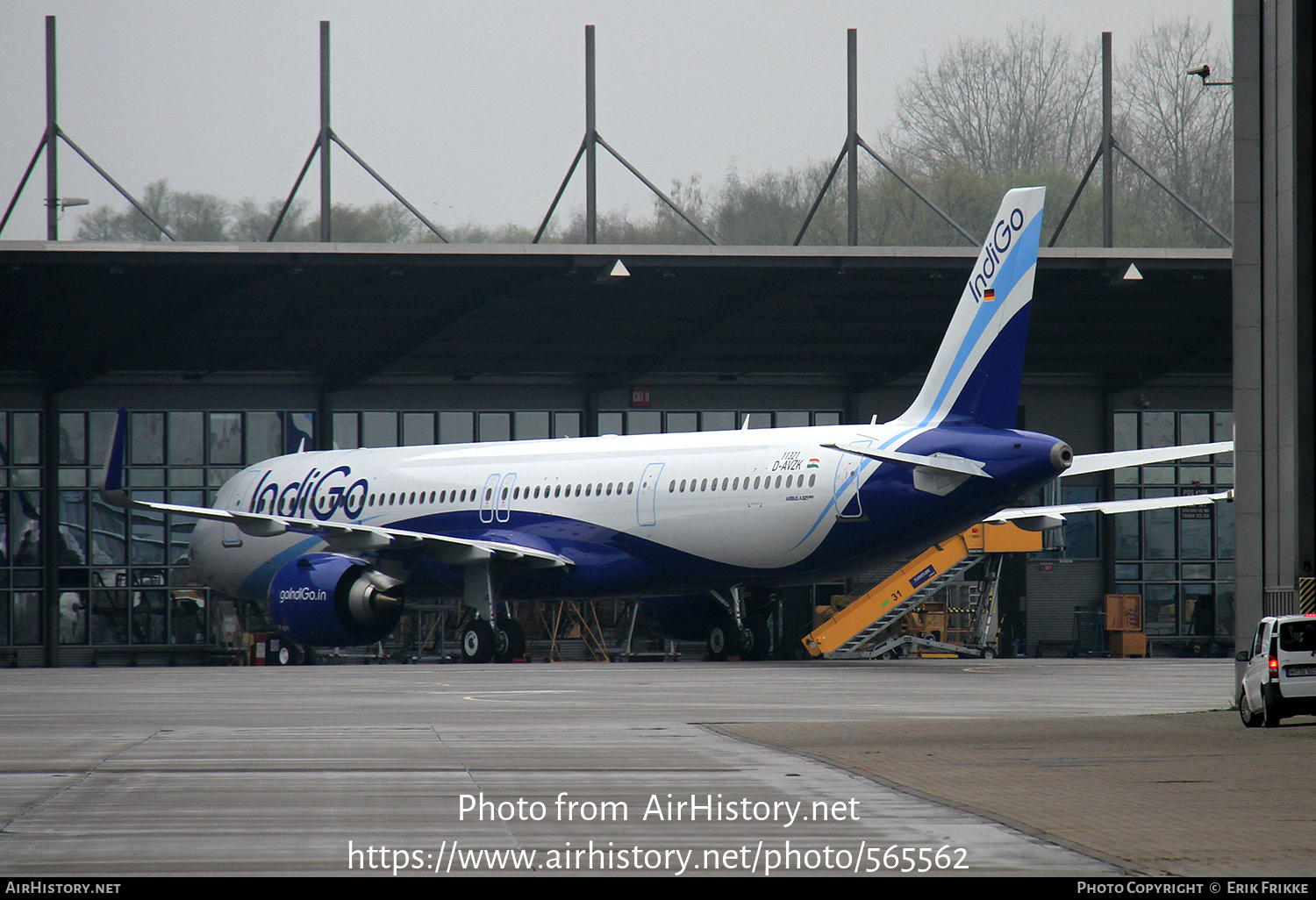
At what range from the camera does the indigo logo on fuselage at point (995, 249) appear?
26.1 meters

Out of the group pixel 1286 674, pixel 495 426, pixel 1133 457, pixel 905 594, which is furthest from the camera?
pixel 495 426

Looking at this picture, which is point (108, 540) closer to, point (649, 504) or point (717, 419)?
point (717, 419)

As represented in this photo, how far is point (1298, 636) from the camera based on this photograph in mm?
15281

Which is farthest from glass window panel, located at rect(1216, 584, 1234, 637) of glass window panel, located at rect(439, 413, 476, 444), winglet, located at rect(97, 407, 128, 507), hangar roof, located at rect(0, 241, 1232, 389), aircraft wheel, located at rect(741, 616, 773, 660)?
winglet, located at rect(97, 407, 128, 507)

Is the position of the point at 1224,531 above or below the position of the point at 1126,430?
below

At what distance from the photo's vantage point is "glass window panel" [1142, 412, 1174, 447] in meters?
45.3

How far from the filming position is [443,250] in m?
33.1

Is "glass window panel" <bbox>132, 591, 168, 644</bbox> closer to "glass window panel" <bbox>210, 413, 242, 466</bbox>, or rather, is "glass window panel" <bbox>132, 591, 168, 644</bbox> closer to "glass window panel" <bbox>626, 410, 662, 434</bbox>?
"glass window panel" <bbox>210, 413, 242, 466</bbox>

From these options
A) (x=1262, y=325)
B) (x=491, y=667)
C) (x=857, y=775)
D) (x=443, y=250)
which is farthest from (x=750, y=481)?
(x=857, y=775)

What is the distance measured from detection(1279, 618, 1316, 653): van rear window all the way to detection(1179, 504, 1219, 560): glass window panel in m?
31.3

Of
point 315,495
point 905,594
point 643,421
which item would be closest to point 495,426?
point 643,421

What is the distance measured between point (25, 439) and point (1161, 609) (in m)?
Answer: 29.1

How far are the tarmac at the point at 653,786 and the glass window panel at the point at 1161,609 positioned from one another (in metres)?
25.7

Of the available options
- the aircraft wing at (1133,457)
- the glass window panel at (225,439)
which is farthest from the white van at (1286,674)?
the glass window panel at (225,439)
